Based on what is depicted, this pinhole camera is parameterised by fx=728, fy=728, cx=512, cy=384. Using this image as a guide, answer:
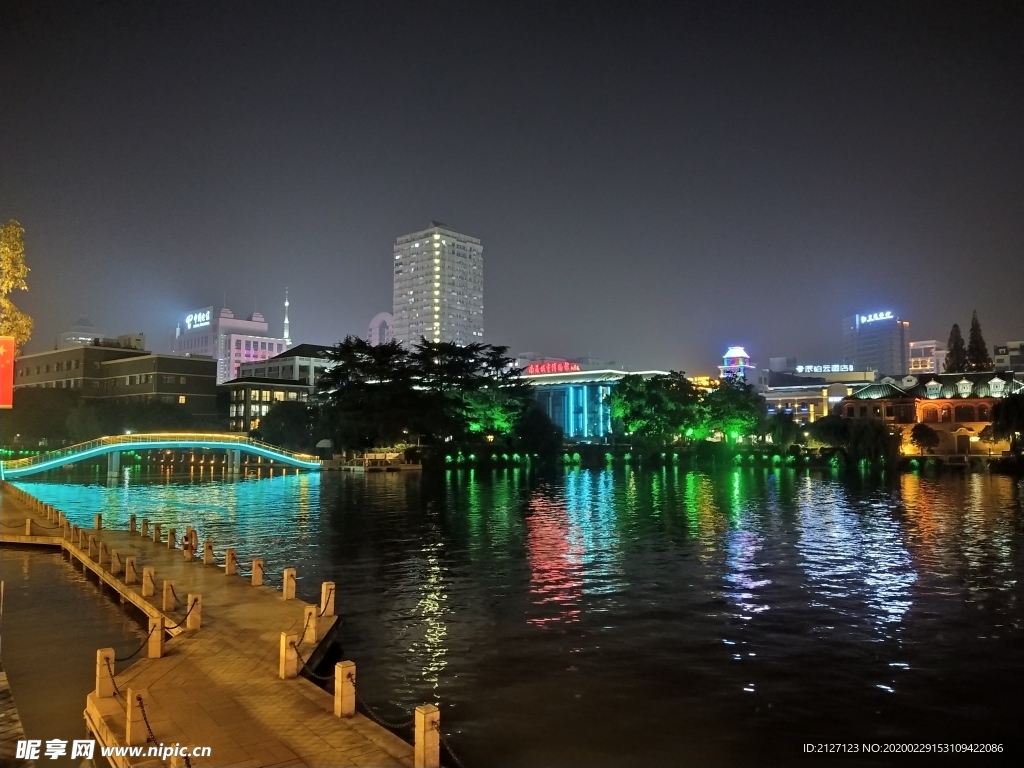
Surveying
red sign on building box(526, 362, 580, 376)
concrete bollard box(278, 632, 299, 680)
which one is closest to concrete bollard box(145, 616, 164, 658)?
concrete bollard box(278, 632, 299, 680)

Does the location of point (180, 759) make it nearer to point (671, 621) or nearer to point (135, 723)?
point (135, 723)

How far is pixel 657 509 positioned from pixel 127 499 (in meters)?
38.8

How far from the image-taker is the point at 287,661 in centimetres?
1285

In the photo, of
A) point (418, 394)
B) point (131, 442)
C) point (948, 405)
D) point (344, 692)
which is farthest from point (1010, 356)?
point (344, 692)

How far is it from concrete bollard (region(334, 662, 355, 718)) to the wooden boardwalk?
10 cm

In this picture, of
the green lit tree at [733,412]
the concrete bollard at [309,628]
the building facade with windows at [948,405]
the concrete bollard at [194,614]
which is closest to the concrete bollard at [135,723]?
the concrete bollard at [309,628]

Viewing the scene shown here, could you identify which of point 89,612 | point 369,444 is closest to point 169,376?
point 369,444

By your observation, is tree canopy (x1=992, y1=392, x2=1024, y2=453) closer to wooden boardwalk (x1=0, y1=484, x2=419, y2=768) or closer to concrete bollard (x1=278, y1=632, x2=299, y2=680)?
wooden boardwalk (x1=0, y1=484, x2=419, y2=768)

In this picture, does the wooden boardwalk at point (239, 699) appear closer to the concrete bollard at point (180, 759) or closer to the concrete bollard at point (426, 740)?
the concrete bollard at point (426, 740)

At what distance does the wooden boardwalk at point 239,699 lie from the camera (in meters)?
10.1

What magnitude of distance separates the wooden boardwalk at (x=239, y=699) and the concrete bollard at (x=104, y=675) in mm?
62

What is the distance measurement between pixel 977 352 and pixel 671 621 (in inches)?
5618

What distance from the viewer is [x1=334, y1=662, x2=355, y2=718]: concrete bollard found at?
36.6 ft

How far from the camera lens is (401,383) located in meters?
94.4
